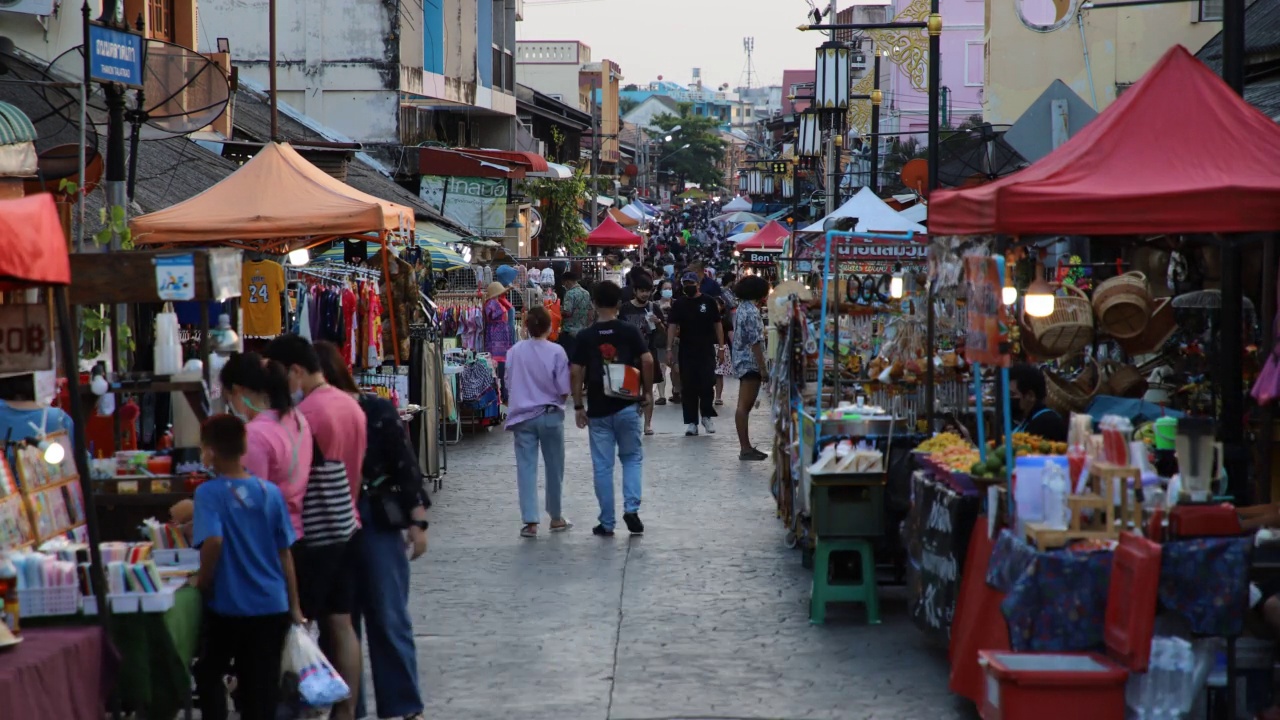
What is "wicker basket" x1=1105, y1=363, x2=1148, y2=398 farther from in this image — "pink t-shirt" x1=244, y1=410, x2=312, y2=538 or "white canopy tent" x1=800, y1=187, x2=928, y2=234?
"pink t-shirt" x1=244, y1=410, x2=312, y2=538

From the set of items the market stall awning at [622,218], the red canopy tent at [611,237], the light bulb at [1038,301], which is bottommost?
the light bulb at [1038,301]

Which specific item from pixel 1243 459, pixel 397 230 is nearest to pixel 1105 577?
pixel 1243 459

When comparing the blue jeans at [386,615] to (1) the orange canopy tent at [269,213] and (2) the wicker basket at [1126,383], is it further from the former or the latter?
(2) the wicker basket at [1126,383]

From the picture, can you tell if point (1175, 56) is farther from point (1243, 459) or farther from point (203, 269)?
point (203, 269)

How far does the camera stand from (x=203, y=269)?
684 cm

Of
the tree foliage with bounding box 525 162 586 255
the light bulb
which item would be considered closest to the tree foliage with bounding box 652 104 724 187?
the tree foliage with bounding box 525 162 586 255

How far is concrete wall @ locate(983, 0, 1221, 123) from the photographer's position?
2442 centimetres

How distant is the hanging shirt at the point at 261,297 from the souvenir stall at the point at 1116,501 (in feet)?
20.0

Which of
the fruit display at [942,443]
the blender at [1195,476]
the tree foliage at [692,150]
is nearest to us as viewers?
the blender at [1195,476]

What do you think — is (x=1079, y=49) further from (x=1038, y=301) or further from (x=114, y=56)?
(x=114, y=56)

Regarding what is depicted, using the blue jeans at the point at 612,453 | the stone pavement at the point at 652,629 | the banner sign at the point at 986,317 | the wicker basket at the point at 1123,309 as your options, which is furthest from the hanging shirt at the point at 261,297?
the wicker basket at the point at 1123,309

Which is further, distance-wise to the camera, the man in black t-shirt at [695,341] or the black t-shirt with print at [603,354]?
the man in black t-shirt at [695,341]

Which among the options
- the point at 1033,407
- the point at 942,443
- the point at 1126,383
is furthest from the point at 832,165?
the point at 942,443

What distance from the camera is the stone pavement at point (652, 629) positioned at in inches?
280
